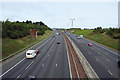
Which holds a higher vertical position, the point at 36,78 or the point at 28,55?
the point at 28,55

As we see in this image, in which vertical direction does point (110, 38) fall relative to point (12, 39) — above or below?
above

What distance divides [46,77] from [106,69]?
43.4 ft

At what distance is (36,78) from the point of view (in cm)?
1727

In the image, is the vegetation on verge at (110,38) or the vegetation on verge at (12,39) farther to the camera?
the vegetation on verge at (110,38)

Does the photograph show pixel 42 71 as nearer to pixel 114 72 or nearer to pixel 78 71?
pixel 78 71

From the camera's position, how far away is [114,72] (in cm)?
1961

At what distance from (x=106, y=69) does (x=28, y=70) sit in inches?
673

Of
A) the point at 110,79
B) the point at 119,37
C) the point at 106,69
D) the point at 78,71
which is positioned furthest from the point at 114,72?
the point at 119,37

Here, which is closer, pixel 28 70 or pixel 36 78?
pixel 36 78

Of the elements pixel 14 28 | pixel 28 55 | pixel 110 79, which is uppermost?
pixel 14 28

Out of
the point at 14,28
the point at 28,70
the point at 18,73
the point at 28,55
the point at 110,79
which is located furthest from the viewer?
the point at 14,28

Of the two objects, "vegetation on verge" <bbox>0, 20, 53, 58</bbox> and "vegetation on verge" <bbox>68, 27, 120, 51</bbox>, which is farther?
"vegetation on verge" <bbox>68, 27, 120, 51</bbox>

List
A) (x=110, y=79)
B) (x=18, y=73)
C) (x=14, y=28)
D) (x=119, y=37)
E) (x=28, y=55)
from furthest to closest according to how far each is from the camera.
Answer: (x=14, y=28) < (x=119, y=37) < (x=28, y=55) < (x=18, y=73) < (x=110, y=79)

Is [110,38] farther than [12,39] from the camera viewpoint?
Yes
